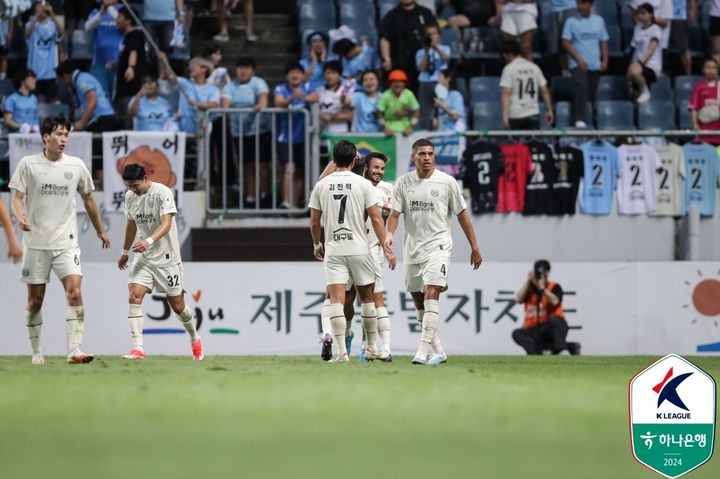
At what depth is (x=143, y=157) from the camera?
66.0 ft

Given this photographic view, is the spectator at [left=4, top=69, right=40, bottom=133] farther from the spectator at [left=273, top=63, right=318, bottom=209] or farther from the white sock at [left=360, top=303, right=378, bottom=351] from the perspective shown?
the white sock at [left=360, top=303, right=378, bottom=351]

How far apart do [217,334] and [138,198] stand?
5.43m

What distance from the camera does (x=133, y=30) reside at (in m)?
21.7

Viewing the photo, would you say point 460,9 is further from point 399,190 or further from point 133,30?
point 399,190

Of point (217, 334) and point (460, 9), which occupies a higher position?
point (460, 9)

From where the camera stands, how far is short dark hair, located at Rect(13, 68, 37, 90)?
21391 mm

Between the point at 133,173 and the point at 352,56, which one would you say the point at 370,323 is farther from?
the point at 352,56

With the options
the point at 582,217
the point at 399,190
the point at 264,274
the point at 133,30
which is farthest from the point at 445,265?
the point at 133,30

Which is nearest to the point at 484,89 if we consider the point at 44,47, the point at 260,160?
the point at 260,160

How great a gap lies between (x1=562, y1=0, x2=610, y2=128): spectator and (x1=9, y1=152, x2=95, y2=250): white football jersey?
37.6 feet

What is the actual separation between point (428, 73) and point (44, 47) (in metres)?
6.31

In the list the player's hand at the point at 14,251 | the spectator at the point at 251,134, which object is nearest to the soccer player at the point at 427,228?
the player's hand at the point at 14,251

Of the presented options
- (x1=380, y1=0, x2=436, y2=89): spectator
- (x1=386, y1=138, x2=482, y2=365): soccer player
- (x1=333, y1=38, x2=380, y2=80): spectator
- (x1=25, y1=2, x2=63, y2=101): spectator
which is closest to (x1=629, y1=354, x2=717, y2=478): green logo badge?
(x1=386, y1=138, x2=482, y2=365): soccer player

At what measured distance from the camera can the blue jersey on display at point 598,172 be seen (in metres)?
21.2
